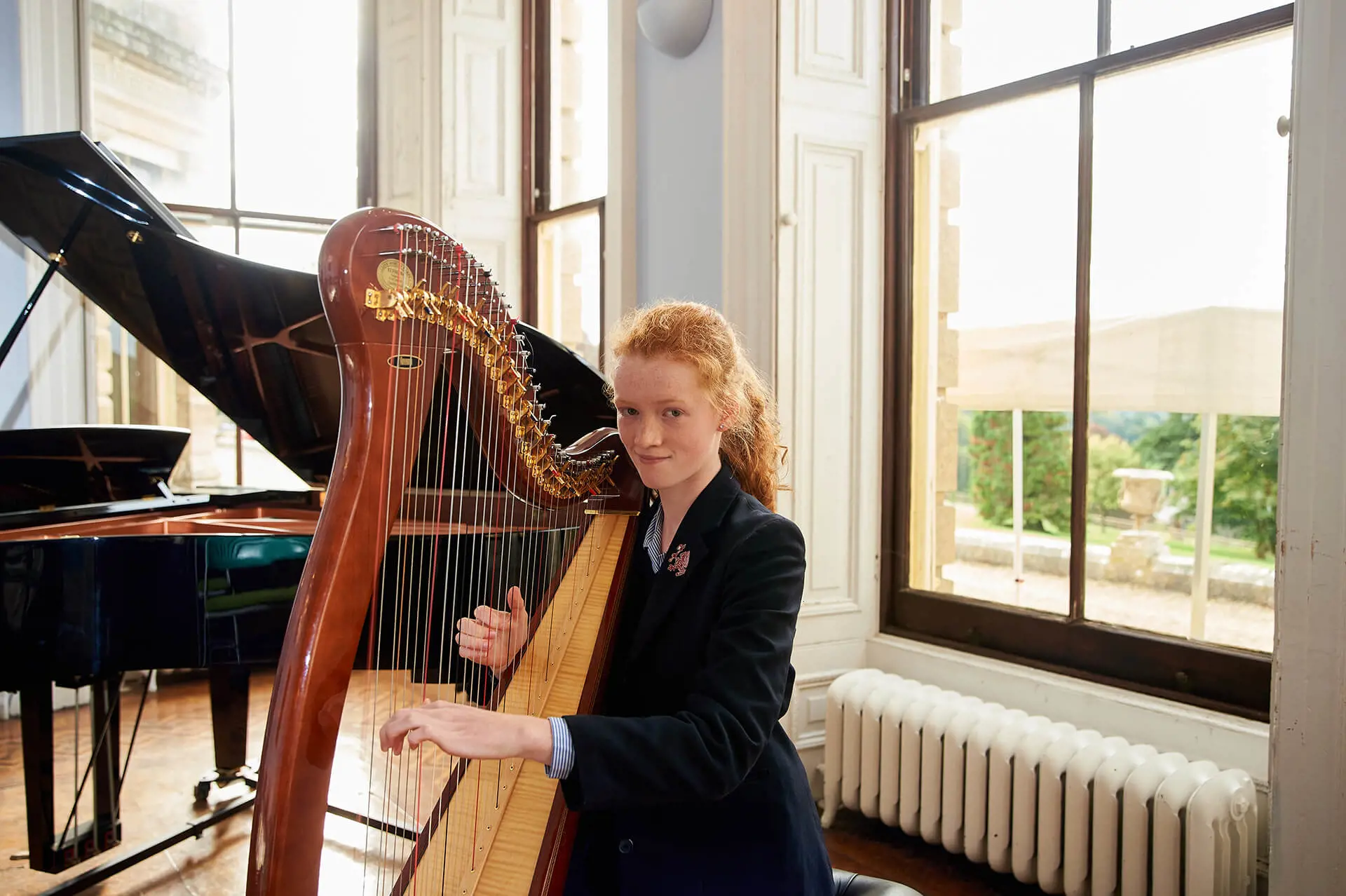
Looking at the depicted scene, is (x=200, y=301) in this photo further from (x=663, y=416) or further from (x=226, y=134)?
(x=226, y=134)

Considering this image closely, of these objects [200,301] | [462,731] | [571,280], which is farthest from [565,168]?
[462,731]

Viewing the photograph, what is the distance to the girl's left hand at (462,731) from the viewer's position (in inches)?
30.1

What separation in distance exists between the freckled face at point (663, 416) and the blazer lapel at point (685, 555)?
0.05 m

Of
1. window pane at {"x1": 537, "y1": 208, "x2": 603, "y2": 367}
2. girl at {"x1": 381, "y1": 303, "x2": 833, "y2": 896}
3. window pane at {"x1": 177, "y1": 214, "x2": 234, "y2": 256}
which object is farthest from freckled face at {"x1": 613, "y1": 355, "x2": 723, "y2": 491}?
window pane at {"x1": 177, "y1": 214, "x2": 234, "y2": 256}

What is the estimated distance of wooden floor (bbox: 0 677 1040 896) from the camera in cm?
255

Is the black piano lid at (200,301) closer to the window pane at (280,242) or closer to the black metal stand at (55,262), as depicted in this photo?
the black metal stand at (55,262)

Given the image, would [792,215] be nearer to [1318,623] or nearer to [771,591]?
[1318,623]

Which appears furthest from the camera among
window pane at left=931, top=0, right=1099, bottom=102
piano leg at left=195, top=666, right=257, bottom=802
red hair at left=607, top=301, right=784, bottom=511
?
piano leg at left=195, top=666, right=257, bottom=802

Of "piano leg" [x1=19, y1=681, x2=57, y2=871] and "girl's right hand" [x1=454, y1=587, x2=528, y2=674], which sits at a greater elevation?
"girl's right hand" [x1=454, y1=587, x2=528, y2=674]

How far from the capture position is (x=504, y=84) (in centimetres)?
478

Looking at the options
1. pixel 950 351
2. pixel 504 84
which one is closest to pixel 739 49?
pixel 950 351

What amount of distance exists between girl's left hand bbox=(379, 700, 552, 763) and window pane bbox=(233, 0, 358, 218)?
4.51 meters

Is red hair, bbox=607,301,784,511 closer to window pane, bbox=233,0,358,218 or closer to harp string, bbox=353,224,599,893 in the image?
harp string, bbox=353,224,599,893

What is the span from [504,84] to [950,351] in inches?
112
